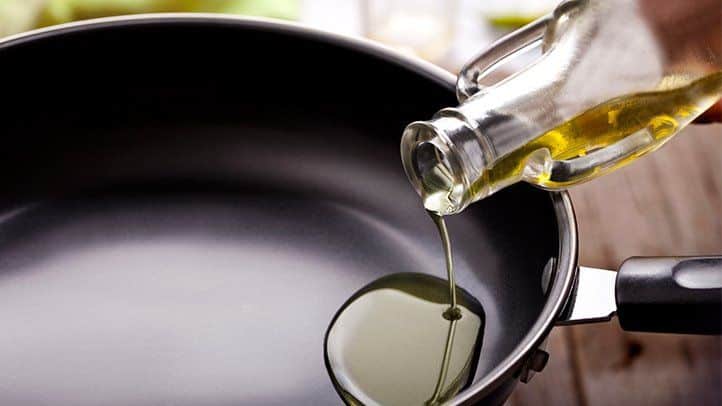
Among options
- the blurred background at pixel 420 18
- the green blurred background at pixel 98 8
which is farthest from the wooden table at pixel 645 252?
the green blurred background at pixel 98 8

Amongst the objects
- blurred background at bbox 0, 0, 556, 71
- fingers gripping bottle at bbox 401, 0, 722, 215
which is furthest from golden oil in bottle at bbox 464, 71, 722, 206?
blurred background at bbox 0, 0, 556, 71

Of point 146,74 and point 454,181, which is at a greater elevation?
point 146,74

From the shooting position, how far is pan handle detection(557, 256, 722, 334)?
608 mm

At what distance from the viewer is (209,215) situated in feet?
2.73

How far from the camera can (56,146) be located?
841 mm

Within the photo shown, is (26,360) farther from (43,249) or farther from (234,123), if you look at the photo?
(234,123)

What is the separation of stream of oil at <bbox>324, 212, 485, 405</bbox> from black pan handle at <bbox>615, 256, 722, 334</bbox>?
120 mm

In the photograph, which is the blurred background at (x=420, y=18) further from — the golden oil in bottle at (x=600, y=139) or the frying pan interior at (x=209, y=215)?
the golden oil in bottle at (x=600, y=139)

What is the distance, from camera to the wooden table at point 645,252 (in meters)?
0.75

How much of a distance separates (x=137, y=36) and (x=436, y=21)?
17.2 inches

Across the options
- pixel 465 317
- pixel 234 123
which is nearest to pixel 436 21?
pixel 234 123

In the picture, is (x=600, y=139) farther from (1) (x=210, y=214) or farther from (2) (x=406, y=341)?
(1) (x=210, y=214)

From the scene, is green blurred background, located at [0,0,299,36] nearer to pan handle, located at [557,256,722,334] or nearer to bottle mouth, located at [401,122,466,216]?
bottle mouth, located at [401,122,466,216]

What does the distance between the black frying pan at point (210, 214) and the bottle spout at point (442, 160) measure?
0.07 m
